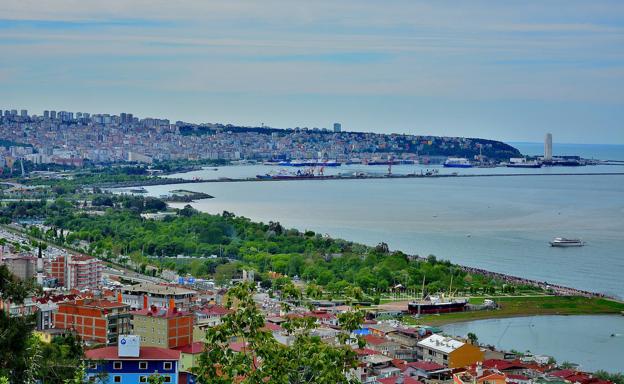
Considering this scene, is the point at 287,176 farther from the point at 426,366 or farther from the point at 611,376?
the point at 611,376

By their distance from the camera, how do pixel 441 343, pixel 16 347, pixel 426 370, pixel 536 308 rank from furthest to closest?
pixel 536 308, pixel 441 343, pixel 426 370, pixel 16 347

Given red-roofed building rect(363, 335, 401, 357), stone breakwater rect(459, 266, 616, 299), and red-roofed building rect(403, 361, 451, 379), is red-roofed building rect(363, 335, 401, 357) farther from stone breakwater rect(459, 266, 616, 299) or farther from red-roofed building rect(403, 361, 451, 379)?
stone breakwater rect(459, 266, 616, 299)

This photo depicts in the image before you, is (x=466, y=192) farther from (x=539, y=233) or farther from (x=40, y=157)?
(x=40, y=157)


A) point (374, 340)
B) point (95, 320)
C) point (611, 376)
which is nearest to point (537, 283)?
point (374, 340)

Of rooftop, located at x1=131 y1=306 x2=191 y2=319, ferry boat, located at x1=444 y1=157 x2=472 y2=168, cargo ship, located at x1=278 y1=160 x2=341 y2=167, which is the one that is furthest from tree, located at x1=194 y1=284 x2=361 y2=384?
ferry boat, located at x1=444 y1=157 x2=472 y2=168

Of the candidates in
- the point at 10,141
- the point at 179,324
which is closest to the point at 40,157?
the point at 10,141
